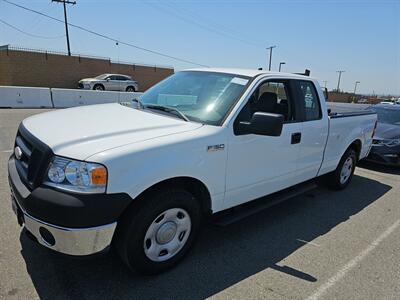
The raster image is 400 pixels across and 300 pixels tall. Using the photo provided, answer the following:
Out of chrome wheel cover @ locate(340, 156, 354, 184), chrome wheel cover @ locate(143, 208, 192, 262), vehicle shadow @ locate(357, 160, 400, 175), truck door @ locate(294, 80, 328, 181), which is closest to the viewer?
chrome wheel cover @ locate(143, 208, 192, 262)

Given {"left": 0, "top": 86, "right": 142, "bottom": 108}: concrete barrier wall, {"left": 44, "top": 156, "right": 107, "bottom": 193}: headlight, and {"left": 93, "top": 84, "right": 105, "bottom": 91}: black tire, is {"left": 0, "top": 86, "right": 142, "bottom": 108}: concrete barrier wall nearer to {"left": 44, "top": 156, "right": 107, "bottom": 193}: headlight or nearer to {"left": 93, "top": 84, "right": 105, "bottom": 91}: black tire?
{"left": 93, "top": 84, "right": 105, "bottom": 91}: black tire

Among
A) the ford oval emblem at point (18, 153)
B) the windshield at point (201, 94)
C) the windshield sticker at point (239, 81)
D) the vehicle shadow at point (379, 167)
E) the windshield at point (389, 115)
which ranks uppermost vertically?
the windshield sticker at point (239, 81)

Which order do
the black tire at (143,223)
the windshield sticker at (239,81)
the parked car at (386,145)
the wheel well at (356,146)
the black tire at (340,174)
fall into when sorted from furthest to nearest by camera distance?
the parked car at (386,145) → the wheel well at (356,146) → the black tire at (340,174) → the windshield sticker at (239,81) → the black tire at (143,223)

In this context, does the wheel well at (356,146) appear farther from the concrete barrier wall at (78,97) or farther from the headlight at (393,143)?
the concrete barrier wall at (78,97)

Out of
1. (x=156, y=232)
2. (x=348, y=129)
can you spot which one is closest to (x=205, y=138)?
(x=156, y=232)

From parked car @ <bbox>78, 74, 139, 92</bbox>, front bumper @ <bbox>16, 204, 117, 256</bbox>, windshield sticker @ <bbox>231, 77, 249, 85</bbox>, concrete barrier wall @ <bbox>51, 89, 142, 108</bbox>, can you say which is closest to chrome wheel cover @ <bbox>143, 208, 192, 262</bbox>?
front bumper @ <bbox>16, 204, 117, 256</bbox>

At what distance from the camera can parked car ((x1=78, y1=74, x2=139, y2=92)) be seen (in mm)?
25939

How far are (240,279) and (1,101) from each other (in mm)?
14935

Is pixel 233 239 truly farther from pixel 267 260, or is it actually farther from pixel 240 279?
pixel 240 279

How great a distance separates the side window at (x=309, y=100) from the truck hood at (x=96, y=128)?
1872 millimetres

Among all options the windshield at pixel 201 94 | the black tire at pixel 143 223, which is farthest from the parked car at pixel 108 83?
the black tire at pixel 143 223

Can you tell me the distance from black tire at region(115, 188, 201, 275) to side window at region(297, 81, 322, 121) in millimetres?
2188

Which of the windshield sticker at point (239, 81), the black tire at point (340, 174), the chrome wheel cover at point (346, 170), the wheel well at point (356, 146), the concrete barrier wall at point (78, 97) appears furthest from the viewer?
the concrete barrier wall at point (78, 97)

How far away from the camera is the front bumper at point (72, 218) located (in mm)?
2287
